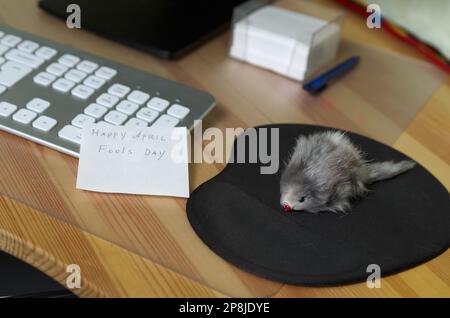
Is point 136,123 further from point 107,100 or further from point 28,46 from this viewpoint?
point 28,46

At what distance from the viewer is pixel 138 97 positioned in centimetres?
68

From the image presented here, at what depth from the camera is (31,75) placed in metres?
0.71

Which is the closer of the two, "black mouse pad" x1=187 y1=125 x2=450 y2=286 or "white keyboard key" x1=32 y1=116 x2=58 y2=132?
→ "black mouse pad" x1=187 y1=125 x2=450 y2=286

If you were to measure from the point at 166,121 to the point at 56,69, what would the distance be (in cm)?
17

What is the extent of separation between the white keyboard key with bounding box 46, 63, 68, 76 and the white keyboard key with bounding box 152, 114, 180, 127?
16 centimetres

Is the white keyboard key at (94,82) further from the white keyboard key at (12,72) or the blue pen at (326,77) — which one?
the blue pen at (326,77)

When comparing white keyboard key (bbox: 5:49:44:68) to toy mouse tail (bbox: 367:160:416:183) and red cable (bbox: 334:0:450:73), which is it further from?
red cable (bbox: 334:0:450:73)

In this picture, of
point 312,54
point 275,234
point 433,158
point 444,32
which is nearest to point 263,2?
point 312,54

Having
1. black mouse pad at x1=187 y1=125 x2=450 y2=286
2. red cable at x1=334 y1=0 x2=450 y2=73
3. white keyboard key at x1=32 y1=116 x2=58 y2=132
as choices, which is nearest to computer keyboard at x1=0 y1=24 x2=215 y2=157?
white keyboard key at x1=32 y1=116 x2=58 y2=132

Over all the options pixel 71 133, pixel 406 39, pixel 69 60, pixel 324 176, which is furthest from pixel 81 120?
pixel 406 39

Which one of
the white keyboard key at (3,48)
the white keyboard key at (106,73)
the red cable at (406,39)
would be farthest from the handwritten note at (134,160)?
the red cable at (406,39)

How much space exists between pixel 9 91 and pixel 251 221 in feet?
1.11

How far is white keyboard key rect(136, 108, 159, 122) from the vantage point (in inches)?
25.7
